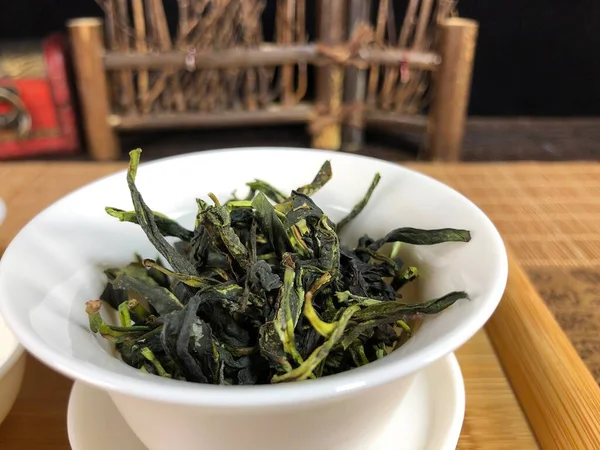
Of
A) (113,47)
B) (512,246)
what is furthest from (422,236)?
(113,47)

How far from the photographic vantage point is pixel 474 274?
495 millimetres

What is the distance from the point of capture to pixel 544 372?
611mm

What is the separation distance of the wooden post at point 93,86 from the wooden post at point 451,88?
1.15 meters

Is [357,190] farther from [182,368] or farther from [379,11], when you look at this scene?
[379,11]

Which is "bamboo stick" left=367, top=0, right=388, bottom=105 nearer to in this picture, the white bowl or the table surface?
the table surface

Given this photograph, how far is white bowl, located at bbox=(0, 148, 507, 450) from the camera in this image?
382mm

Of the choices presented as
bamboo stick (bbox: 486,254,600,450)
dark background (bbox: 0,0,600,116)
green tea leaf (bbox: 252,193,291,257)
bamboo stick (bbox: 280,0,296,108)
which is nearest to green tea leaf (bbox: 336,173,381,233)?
green tea leaf (bbox: 252,193,291,257)

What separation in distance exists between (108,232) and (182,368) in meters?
0.21

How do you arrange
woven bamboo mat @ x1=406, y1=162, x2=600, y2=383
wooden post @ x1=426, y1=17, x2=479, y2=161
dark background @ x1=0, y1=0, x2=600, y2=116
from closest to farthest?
woven bamboo mat @ x1=406, y1=162, x2=600, y2=383
wooden post @ x1=426, y1=17, x2=479, y2=161
dark background @ x1=0, y1=0, x2=600, y2=116

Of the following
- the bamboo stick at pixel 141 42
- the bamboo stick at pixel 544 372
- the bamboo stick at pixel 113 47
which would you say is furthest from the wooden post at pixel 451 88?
the bamboo stick at pixel 544 372

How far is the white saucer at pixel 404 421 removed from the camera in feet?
1.74

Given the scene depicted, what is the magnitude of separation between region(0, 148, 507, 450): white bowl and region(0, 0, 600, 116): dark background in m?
1.78

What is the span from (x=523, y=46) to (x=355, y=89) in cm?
79

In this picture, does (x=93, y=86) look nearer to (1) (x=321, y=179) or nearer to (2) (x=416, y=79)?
(2) (x=416, y=79)
